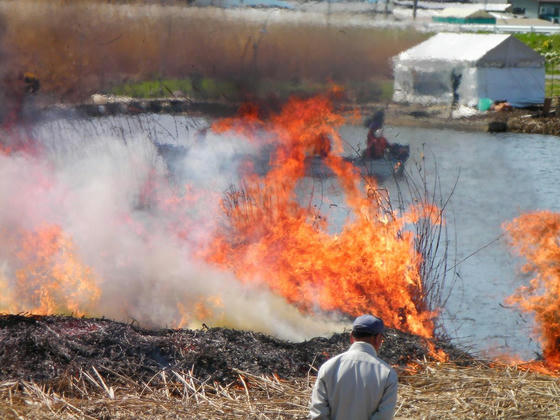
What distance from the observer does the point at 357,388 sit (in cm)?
A: 607

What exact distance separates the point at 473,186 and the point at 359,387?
37349 mm

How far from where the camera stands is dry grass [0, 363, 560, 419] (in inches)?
341

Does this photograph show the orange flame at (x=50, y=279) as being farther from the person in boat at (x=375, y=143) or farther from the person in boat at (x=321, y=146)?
the person in boat at (x=375, y=143)

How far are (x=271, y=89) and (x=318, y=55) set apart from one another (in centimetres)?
108

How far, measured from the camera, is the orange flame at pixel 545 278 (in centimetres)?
1322

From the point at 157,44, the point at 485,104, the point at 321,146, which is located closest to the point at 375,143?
the point at 321,146

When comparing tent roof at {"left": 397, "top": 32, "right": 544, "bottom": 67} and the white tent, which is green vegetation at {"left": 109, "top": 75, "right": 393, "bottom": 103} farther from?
tent roof at {"left": 397, "top": 32, "right": 544, "bottom": 67}

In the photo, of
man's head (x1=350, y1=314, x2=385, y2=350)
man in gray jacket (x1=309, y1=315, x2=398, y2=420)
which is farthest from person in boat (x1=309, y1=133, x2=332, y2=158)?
man in gray jacket (x1=309, y1=315, x2=398, y2=420)

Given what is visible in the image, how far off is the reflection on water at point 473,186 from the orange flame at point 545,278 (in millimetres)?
1459

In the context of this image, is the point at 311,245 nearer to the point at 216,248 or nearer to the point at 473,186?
the point at 216,248

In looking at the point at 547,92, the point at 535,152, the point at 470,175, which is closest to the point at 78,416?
the point at 470,175

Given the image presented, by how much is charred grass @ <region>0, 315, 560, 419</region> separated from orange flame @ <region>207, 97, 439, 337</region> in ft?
8.67

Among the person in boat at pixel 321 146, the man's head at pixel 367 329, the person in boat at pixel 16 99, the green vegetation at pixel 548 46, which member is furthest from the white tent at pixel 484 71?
the man's head at pixel 367 329

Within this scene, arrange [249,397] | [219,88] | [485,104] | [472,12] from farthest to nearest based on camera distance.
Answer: [485,104] → [472,12] → [219,88] → [249,397]
